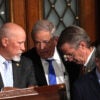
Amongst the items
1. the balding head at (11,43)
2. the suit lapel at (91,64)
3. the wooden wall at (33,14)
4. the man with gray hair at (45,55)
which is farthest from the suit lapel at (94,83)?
the wooden wall at (33,14)

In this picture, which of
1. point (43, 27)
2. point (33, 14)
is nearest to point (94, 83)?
point (43, 27)

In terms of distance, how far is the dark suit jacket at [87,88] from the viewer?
3432 mm

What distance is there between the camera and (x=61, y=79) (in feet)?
13.2

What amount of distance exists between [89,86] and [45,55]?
0.69m

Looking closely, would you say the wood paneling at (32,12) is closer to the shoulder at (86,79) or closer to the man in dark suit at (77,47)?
the man in dark suit at (77,47)

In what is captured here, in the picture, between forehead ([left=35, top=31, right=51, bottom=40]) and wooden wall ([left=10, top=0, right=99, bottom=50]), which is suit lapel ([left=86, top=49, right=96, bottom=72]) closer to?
forehead ([left=35, top=31, right=51, bottom=40])

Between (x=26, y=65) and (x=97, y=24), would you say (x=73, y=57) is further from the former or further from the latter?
(x=97, y=24)

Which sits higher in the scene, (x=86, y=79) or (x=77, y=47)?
(x=77, y=47)

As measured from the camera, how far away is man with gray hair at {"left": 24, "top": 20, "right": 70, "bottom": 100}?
4.01 m

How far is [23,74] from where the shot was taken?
385 centimetres

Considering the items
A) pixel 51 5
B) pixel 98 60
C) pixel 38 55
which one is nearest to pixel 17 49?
pixel 38 55

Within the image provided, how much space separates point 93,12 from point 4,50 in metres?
Answer: 1.63

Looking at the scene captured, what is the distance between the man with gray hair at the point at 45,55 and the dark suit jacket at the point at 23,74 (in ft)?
0.35

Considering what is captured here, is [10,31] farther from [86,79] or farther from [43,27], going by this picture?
[86,79]
